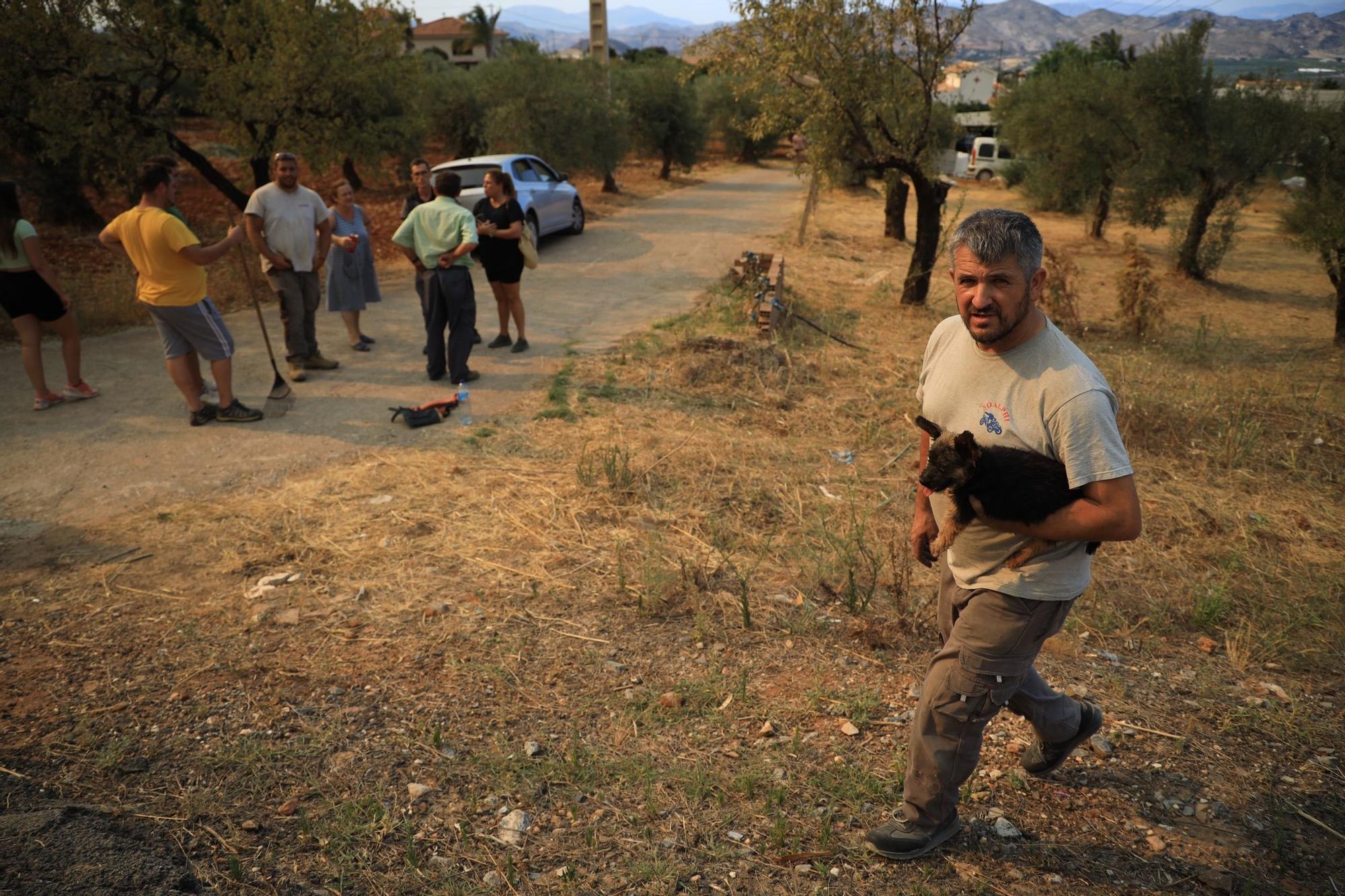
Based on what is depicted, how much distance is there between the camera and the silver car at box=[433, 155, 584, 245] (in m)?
13.4

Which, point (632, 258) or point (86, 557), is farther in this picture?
point (632, 258)

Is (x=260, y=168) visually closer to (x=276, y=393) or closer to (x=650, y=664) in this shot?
(x=276, y=393)

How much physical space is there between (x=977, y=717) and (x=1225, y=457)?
4920 millimetres

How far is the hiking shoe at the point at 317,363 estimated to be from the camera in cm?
772

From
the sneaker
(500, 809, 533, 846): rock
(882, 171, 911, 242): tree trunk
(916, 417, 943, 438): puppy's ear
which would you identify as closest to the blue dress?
the sneaker

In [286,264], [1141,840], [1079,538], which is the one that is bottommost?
[1141,840]

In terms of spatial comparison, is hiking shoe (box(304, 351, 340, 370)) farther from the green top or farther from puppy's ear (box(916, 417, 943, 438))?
puppy's ear (box(916, 417, 943, 438))

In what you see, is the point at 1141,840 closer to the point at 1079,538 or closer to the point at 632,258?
the point at 1079,538

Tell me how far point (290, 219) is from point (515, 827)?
5.93m

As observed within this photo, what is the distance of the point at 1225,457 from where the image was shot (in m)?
6.09

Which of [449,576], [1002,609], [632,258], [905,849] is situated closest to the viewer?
[1002,609]

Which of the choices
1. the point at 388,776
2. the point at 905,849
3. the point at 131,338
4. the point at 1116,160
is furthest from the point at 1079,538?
the point at 1116,160

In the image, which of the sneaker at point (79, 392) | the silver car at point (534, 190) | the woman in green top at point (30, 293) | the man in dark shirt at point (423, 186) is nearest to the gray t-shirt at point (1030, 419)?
the man in dark shirt at point (423, 186)

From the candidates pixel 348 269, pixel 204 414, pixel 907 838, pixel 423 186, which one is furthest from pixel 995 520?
pixel 348 269
